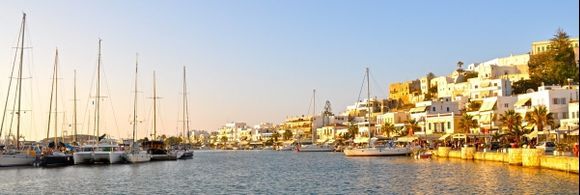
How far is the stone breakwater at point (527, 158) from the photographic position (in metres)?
40.8

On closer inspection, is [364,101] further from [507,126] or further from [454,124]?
[507,126]

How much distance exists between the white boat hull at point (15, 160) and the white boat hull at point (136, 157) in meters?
10.1

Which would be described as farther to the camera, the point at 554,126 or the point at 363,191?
the point at 554,126

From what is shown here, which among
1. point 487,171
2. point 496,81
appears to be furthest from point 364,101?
point 487,171

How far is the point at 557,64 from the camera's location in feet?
342

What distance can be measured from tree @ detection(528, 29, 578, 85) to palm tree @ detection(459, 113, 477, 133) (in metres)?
19.0

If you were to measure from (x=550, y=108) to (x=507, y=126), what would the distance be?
5058 mm

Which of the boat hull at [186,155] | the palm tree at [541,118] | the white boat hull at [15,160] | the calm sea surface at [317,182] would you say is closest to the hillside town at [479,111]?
the palm tree at [541,118]

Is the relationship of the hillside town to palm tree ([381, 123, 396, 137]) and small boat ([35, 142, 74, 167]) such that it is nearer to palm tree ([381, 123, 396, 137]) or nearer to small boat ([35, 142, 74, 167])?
palm tree ([381, 123, 396, 137])

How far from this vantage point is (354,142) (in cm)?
12350

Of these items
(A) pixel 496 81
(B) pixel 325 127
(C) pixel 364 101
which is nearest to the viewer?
(A) pixel 496 81

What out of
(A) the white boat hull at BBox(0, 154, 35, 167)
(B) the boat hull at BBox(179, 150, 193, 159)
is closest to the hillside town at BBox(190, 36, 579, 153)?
(B) the boat hull at BBox(179, 150, 193, 159)

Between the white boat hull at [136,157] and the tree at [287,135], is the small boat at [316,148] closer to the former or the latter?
the tree at [287,135]

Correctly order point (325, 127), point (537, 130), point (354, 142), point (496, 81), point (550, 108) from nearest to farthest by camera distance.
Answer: point (537, 130), point (550, 108), point (496, 81), point (354, 142), point (325, 127)
